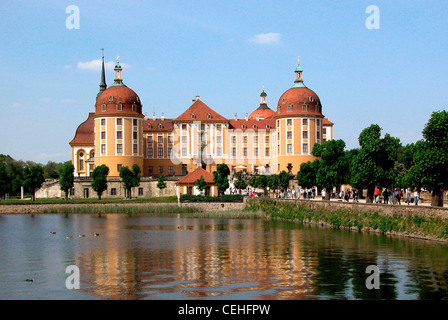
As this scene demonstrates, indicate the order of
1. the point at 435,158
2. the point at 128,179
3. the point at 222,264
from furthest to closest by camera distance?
Result: the point at 128,179, the point at 435,158, the point at 222,264

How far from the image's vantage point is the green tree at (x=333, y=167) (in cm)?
5635

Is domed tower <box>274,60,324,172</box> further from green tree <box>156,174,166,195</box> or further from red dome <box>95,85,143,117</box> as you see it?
red dome <box>95,85,143,117</box>

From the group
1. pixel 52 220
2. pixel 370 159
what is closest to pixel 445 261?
pixel 370 159

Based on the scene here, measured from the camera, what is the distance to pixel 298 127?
9212cm

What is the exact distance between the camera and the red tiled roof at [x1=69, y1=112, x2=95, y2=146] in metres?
101

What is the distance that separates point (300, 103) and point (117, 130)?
87.5 feet

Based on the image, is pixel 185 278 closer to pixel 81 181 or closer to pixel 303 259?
pixel 303 259

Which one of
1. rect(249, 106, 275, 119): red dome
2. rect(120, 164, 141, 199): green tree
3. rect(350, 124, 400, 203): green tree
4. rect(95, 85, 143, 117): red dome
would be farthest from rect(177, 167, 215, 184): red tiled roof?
rect(350, 124, 400, 203): green tree

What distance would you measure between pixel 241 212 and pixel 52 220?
17.4m

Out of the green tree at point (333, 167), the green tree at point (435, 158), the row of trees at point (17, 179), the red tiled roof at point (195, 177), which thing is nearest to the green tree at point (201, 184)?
the red tiled roof at point (195, 177)

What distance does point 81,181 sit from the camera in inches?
3393

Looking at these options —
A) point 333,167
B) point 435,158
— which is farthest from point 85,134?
point 435,158

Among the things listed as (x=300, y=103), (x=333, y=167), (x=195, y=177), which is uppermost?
(x=300, y=103)

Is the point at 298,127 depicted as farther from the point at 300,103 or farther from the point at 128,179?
the point at 128,179
